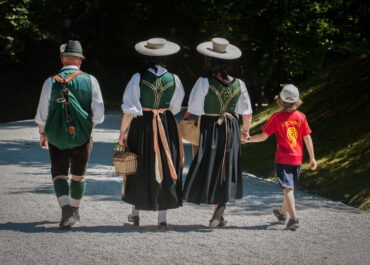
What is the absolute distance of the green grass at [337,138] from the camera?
9.19 metres

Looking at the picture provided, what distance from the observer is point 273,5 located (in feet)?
61.7

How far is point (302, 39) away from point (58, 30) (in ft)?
73.1

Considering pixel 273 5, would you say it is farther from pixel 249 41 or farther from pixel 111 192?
pixel 111 192

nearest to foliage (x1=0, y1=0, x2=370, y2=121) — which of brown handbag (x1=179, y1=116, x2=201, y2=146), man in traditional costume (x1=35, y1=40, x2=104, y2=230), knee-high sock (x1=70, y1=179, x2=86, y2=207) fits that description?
brown handbag (x1=179, y1=116, x2=201, y2=146)

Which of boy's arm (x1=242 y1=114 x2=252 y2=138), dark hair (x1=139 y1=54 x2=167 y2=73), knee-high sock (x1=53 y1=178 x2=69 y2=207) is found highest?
dark hair (x1=139 y1=54 x2=167 y2=73)

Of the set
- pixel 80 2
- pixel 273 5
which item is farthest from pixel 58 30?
pixel 273 5

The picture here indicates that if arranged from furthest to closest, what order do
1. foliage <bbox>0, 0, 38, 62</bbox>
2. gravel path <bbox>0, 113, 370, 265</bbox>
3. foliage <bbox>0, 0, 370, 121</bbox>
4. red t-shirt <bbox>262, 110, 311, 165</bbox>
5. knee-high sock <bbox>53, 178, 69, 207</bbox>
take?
foliage <bbox>0, 0, 38, 62</bbox>, foliage <bbox>0, 0, 370, 121</bbox>, red t-shirt <bbox>262, 110, 311, 165</bbox>, knee-high sock <bbox>53, 178, 69, 207</bbox>, gravel path <bbox>0, 113, 370, 265</bbox>

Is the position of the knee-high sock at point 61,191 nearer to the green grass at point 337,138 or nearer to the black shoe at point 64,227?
the black shoe at point 64,227

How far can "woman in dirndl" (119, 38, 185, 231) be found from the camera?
250 inches

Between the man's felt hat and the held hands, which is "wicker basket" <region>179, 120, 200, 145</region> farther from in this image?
the man's felt hat

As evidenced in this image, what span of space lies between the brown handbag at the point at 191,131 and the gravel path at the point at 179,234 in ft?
3.25

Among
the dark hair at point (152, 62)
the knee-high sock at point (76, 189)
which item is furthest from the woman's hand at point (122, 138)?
the dark hair at point (152, 62)

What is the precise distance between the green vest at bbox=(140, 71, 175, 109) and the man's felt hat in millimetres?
545

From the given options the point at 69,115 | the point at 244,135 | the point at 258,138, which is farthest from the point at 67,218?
the point at 258,138
